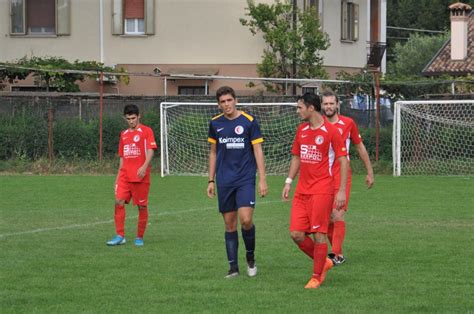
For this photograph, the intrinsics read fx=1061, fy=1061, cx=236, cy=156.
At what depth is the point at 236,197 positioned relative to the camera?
10.7 m

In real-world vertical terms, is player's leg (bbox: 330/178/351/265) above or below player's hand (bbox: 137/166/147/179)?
below

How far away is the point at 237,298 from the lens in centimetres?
939

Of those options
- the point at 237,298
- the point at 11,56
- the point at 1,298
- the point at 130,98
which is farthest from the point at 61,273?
the point at 11,56

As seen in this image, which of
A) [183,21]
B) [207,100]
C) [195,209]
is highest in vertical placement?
[183,21]

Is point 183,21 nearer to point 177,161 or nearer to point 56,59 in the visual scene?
point 56,59

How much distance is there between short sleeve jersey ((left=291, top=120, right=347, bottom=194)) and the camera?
10.1 m

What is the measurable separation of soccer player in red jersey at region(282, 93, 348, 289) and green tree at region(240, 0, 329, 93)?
23433 mm

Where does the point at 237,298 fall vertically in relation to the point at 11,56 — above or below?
below

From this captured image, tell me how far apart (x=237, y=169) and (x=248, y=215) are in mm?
483

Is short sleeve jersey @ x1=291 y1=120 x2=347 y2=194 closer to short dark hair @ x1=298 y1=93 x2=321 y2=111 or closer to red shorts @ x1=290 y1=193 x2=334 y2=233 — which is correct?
red shorts @ x1=290 y1=193 x2=334 y2=233

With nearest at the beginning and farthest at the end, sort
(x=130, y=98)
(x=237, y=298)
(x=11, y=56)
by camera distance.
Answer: (x=237, y=298) → (x=130, y=98) → (x=11, y=56)

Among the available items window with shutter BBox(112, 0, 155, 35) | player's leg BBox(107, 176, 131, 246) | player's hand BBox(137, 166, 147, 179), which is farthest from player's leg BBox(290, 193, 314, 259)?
window with shutter BBox(112, 0, 155, 35)

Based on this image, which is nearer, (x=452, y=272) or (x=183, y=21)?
(x=452, y=272)

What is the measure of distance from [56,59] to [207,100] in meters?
7.15
